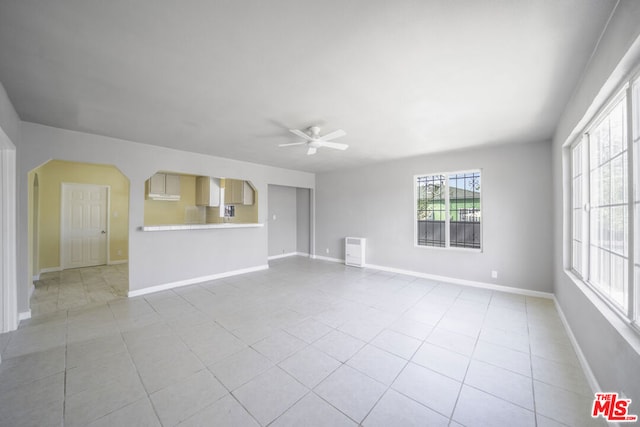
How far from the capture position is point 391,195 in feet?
17.8

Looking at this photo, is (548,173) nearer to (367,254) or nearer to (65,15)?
(367,254)

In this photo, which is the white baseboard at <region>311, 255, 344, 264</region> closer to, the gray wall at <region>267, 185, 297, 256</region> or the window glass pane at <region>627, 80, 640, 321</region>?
the gray wall at <region>267, 185, 297, 256</region>

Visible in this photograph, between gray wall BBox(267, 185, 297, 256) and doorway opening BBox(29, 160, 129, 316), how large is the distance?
3492mm

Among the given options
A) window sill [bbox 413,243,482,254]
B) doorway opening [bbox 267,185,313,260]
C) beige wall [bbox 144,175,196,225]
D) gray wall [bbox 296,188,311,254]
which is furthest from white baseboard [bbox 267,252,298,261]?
window sill [bbox 413,243,482,254]

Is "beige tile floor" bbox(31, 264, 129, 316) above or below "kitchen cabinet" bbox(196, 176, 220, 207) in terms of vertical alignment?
below

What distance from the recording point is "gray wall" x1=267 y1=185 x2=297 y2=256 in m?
7.11

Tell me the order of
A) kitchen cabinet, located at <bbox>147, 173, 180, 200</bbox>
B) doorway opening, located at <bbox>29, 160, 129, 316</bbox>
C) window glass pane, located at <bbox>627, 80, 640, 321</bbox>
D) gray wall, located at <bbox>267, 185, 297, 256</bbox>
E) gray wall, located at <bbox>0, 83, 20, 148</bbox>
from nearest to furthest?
window glass pane, located at <bbox>627, 80, 640, 321</bbox> < gray wall, located at <bbox>0, 83, 20, 148</bbox> < doorway opening, located at <bbox>29, 160, 129, 316</bbox> < kitchen cabinet, located at <bbox>147, 173, 180, 200</bbox> < gray wall, located at <bbox>267, 185, 297, 256</bbox>

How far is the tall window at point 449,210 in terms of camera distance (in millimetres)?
4445

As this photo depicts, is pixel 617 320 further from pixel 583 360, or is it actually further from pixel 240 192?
pixel 240 192

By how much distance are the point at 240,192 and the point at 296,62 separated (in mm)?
4410

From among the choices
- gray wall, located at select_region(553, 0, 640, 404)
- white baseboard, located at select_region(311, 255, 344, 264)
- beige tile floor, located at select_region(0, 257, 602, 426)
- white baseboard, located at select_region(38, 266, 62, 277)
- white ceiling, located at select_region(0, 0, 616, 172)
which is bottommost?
beige tile floor, located at select_region(0, 257, 602, 426)

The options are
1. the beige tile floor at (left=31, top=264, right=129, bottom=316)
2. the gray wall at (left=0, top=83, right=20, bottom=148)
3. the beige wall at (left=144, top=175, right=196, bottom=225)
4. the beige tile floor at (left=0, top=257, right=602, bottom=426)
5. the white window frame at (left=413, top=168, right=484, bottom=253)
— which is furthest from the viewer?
the beige wall at (left=144, top=175, right=196, bottom=225)

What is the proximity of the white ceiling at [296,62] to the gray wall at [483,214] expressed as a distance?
101 centimetres

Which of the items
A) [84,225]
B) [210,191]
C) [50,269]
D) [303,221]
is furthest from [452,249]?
[50,269]
